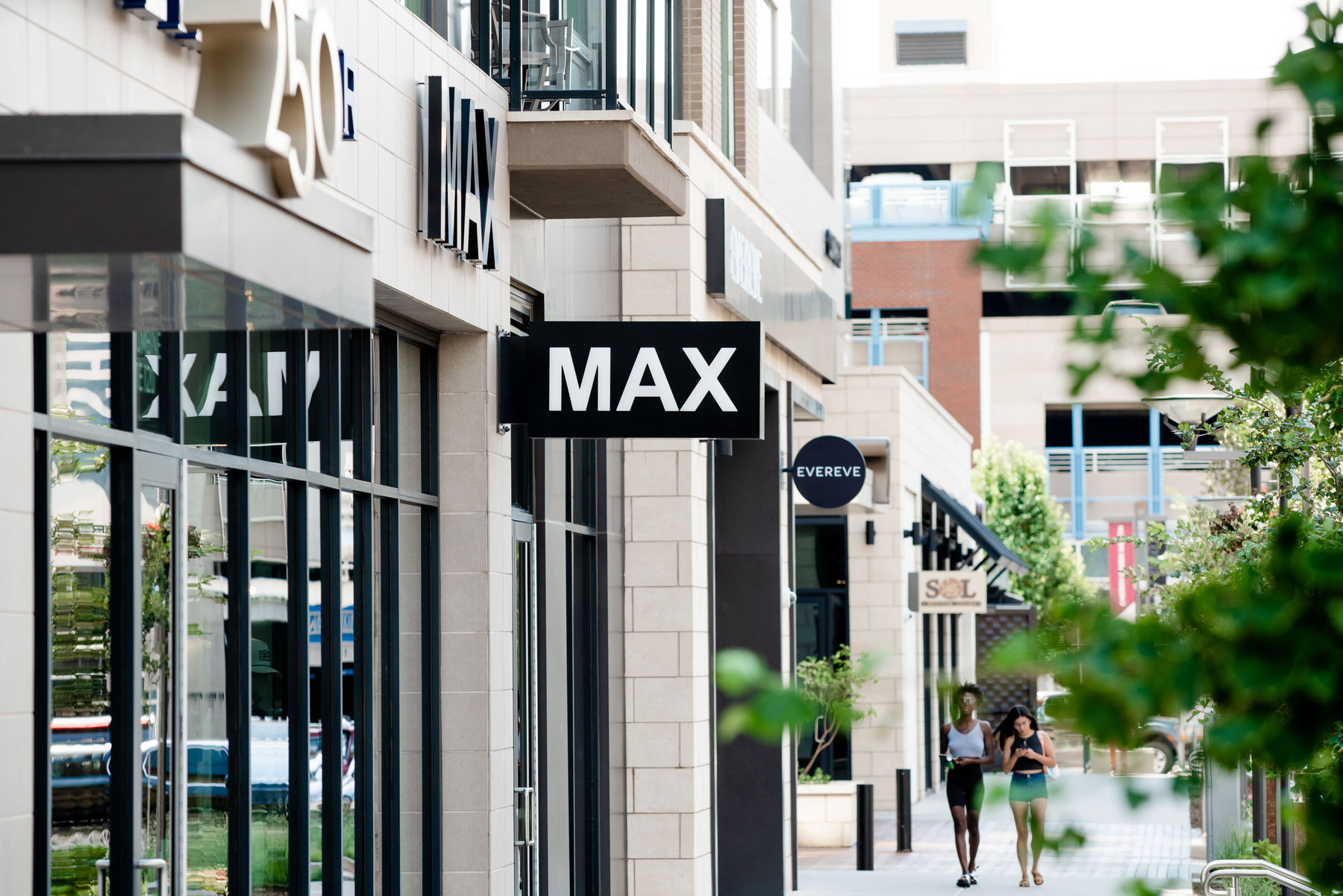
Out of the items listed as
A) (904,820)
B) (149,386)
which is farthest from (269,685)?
(904,820)

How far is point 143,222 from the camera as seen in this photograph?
3.62 m

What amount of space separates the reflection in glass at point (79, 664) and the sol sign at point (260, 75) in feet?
3.39

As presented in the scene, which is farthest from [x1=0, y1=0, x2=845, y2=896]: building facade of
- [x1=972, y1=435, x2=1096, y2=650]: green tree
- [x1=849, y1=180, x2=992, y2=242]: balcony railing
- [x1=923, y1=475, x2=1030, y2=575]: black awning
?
[x1=849, y1=180, x2=992, y2=242]: balcony railing

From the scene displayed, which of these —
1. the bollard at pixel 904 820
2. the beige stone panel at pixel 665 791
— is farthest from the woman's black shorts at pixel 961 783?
the beige stone panel at pixel 665 791

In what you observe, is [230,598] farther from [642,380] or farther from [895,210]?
[895,210]

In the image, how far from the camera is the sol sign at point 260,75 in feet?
18.4

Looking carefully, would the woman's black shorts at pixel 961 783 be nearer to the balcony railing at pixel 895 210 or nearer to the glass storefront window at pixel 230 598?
the glass storefront window at pixel 230 598

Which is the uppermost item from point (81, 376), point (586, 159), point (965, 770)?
point (586, 159)

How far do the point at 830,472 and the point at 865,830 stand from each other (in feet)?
11.9

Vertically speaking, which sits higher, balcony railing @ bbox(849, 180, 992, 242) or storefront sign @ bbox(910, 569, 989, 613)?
balcony railing @ bbox(849, 180, 992, 242)

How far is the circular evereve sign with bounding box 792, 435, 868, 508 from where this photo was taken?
18.3 metres

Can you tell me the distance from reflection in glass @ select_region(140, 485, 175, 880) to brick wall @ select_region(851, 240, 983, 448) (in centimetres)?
4545

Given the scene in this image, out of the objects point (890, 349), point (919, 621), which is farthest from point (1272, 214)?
point (890, 349)

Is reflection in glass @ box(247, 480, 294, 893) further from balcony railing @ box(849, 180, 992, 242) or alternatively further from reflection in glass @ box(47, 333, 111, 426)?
balcony railing @ box(849, 180, 992, 242)
